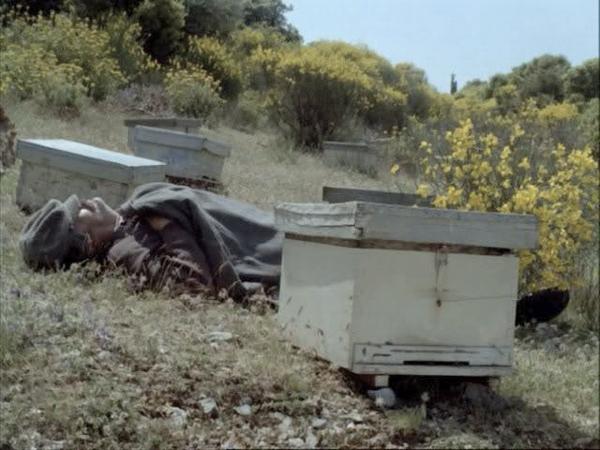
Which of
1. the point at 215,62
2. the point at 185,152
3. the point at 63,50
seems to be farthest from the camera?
the point at 63,50

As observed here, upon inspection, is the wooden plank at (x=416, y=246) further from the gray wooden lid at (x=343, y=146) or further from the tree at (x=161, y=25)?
the gray wooden lid at (x=343, y=146)

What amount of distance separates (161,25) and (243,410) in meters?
5.71

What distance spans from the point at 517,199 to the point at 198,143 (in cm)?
324

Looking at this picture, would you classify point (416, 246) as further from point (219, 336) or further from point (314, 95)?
point (314, 95)

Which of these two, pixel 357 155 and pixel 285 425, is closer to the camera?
pixel 285 425

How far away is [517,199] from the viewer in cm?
347

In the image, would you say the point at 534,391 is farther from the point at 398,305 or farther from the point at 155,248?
the point at 155,248

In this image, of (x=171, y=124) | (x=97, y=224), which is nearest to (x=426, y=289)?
(x=97, y=224)

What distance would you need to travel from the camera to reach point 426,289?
251 centimetres

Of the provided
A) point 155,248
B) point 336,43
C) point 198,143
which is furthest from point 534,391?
point 336,43

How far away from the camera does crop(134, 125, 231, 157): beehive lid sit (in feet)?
20.8

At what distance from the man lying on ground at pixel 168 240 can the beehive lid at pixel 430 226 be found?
1.23m

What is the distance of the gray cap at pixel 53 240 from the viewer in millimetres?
3934

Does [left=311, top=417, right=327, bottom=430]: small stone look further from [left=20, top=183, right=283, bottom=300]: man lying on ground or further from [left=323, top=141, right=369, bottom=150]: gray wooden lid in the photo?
[left=323, top=141, right=369, bottom=150]: gray wooden lid
